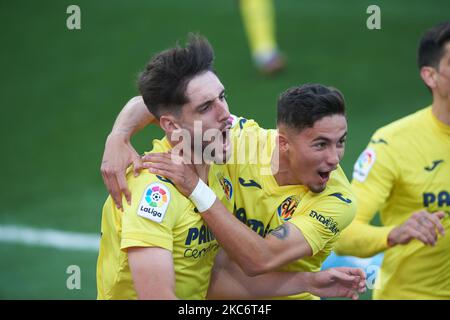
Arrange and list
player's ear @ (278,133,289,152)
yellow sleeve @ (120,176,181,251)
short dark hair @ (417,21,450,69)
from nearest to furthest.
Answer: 1. yellow sleeve @ (120,176,181,251)
2. player's ear @ (278,133,289,152)
3. short dark hair @ (417,21,450,69)

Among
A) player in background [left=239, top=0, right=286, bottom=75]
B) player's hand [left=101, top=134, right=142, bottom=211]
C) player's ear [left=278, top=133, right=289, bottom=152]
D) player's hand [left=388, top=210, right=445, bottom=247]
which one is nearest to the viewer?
player's hand [left=101, top=134, right=142, bottom=211]

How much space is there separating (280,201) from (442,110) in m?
1.63

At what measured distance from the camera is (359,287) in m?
4.75

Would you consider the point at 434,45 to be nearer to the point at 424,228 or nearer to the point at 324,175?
the point at 424,228

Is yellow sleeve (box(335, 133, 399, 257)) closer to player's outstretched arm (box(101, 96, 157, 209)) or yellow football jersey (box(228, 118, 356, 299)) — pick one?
yellow football jersey (box(228, 118, 356, 299))

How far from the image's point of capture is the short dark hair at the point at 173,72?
4.68 meters

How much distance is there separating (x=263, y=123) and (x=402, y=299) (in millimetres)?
6057

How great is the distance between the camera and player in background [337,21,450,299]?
597 cm

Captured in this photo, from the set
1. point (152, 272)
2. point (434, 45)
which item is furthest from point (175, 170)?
point (434, 45)

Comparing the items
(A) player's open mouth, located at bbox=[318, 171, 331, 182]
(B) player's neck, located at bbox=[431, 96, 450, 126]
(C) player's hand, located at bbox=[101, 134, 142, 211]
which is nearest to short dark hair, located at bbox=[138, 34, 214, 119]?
(C) player's hand, located at bbox=[101, 134, 142, 211]

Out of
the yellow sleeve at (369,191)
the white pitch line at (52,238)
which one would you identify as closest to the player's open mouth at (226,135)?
the yellow sleeve at (369,191)

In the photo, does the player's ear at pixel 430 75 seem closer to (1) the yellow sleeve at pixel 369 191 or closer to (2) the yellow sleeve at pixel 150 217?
(1) the yellow sleeve at pixel 369 191

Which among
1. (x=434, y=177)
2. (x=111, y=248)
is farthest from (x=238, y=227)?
(x=434, y=177)

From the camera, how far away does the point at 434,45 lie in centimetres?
612
